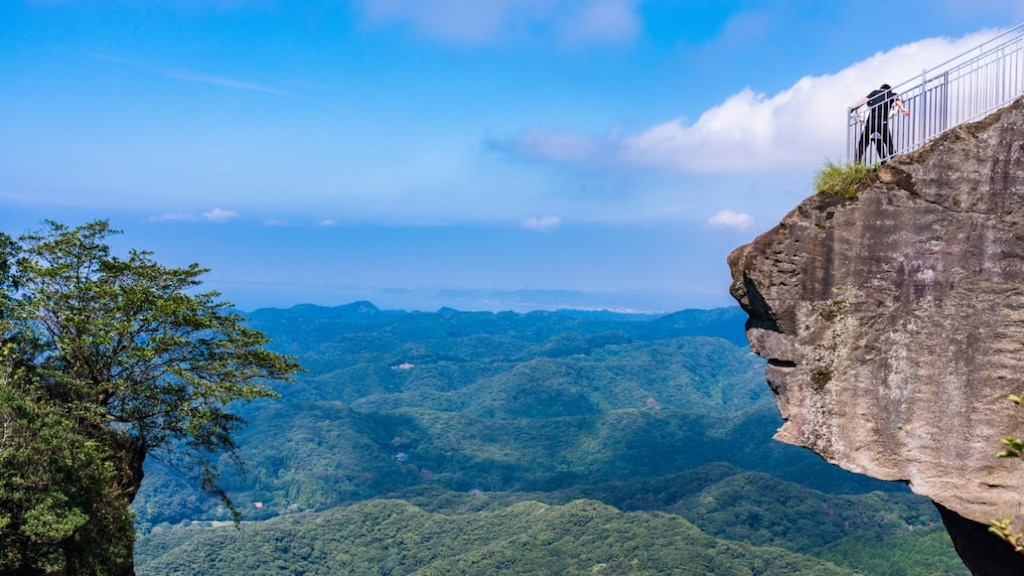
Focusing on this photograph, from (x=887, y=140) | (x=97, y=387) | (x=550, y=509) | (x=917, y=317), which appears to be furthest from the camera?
(x=550, y=509)

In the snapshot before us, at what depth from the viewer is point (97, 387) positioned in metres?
15.8

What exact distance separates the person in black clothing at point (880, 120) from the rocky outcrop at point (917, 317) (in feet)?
2.62

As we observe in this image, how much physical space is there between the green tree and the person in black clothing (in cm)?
1280

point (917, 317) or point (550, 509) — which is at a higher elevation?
point (917, 317)

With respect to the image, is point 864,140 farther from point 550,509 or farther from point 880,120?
point 550,509

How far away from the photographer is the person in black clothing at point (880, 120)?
11305 millimetres

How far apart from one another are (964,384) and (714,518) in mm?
109784

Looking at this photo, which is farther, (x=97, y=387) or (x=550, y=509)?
(x=550, y=509)

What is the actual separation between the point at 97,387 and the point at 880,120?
14258 mm

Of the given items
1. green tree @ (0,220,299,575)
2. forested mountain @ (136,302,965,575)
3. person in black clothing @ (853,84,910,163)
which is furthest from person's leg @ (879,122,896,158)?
forested mountain @ (136,302,965,575)

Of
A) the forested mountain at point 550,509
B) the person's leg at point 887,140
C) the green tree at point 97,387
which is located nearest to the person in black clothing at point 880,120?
the person's leg at point 887,140

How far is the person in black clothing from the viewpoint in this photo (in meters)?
11.3

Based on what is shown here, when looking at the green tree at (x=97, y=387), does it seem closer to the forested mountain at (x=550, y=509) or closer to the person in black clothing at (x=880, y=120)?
the person in black clothing at (x=880, y=120)

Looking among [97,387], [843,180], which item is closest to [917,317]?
[843,180]
